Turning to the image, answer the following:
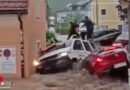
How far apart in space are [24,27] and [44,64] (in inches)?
89.8

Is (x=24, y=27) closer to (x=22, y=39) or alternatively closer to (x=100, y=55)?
(x=22, y=39)

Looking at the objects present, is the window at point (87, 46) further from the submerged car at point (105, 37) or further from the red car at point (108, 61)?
the submerged car at point (105, 37)

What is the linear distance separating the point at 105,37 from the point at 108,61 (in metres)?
21.6

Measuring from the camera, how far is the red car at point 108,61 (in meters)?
19.3

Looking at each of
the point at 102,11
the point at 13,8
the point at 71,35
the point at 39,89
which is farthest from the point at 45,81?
the point at 102,11

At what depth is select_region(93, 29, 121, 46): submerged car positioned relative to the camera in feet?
131

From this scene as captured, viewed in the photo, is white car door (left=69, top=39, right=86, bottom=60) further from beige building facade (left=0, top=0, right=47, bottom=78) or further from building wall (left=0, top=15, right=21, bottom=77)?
building wall (left=0, top=15, right=21, bottom=77)

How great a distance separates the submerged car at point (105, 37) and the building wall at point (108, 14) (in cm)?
4512

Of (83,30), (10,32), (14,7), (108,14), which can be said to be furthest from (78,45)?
(108,14)

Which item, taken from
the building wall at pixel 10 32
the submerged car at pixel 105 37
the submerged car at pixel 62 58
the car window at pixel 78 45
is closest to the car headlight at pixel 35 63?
the submerged car at pixel 62 58

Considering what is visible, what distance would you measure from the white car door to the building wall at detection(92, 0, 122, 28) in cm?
5964

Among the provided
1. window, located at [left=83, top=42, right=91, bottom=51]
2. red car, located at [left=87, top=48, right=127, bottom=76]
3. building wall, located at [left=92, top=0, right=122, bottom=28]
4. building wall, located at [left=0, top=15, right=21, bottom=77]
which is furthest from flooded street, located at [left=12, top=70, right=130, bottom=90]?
building wall, located at [left=92, top=0, right=122, bottom=28]

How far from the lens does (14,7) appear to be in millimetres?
24984

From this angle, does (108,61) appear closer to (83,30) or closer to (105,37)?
(83,30)
